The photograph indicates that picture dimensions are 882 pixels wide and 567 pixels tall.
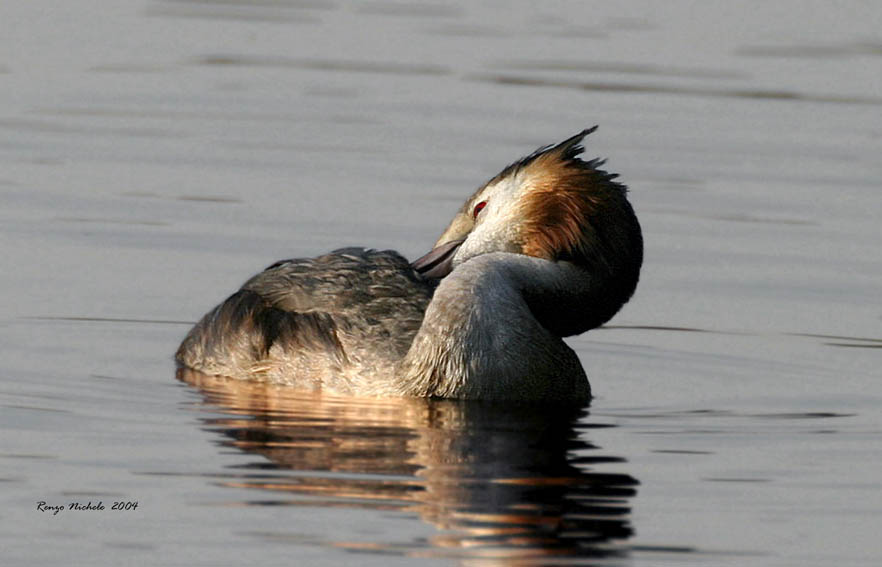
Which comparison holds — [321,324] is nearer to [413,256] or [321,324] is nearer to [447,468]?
[447,468]

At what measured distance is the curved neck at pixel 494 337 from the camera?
11.5m

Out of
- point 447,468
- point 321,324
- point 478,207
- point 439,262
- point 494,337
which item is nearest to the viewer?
point 447,468

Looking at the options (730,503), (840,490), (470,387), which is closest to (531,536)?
(730,503)

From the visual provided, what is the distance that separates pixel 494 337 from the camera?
11.5 metres

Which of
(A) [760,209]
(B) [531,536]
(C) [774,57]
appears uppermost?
(C) [774,57]

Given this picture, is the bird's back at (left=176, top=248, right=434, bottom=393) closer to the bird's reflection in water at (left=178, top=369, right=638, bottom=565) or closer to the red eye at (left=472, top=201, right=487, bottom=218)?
the bird's reflection in water at (left=178, top=369, right=638, bottom=565)

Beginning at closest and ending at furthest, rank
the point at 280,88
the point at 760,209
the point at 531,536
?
the point at 531,536 < the point at 760,209 < the point at 280,88

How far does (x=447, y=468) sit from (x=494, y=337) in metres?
1.61

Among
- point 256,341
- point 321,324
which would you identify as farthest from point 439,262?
point 256,341

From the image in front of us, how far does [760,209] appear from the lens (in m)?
17.1

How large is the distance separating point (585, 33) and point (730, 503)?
16.5 metres

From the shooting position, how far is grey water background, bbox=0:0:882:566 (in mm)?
9219

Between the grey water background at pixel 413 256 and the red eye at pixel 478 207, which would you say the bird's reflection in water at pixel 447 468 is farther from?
→ the red eye at pixel 478 207

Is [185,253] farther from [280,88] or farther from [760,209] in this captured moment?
[280,88]
